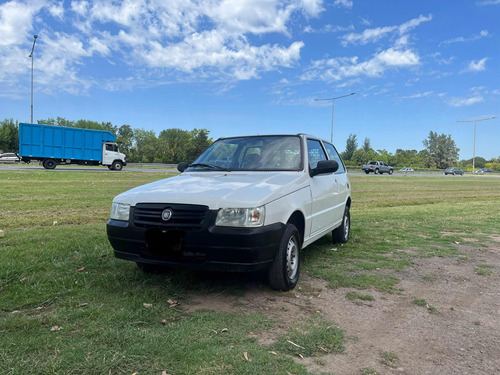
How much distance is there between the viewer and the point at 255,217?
3.40m

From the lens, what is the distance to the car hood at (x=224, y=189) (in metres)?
3.43

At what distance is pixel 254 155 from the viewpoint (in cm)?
485

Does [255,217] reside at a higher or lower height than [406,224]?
higher

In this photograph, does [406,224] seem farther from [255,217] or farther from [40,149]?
[40,149]

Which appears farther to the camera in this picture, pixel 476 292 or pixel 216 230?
pixel 476 292

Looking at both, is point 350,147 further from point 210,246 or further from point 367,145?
point 210,246

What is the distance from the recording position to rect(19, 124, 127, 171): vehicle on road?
27.5 m

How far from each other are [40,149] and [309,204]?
2841 cm

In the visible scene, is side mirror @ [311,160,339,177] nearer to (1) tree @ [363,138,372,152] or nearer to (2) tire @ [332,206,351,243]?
(2) tire @ [332,206,351,243]

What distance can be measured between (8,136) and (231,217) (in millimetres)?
65754

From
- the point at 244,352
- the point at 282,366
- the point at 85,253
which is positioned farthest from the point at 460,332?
the point at 85,253

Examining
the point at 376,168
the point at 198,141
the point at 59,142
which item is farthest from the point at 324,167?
the point at 198,141

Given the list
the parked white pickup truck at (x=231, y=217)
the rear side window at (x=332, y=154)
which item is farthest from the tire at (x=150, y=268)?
the rear side window at (x=332, y=154)

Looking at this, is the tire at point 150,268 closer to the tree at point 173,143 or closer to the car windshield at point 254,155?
the car windshield at point 254,155
